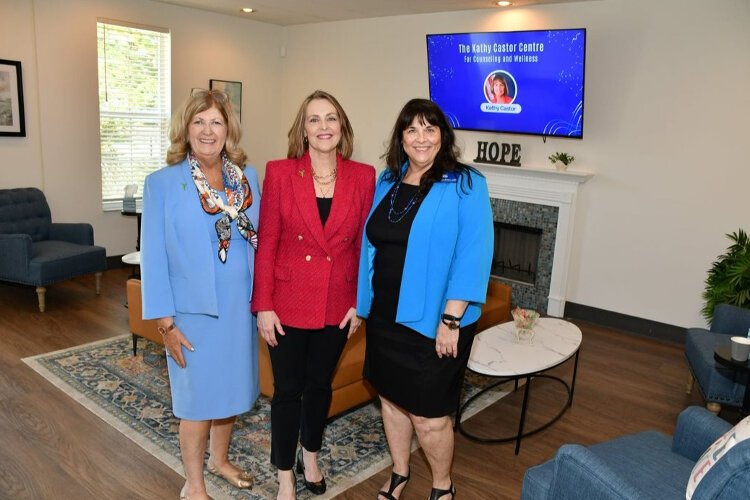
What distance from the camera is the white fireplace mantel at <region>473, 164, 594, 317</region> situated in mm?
5098

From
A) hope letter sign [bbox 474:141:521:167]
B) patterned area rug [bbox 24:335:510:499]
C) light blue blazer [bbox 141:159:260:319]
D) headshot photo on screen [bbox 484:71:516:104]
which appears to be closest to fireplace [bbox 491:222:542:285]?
hope letter sign [bbox 474:141:521:167]

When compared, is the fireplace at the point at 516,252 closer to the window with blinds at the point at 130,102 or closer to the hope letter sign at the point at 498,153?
the hope letter sign at the point at 498,153

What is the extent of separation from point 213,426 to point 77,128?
13.4ft

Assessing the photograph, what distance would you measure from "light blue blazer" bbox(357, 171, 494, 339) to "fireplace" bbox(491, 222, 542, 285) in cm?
351

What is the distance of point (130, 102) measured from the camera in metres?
5.89

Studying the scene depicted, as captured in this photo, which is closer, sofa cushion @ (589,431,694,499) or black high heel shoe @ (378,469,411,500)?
sofa cushion @ (589,431,694,499)

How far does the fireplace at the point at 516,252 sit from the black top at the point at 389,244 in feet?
11.6

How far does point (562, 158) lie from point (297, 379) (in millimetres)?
3537

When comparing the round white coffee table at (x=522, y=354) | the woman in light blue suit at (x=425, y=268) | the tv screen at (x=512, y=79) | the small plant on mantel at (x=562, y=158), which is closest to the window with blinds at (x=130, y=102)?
the tv screen at (x=512, y=79)

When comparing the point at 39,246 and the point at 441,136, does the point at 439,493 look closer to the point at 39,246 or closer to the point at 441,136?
the point at 441,136

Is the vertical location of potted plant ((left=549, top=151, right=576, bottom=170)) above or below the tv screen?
below

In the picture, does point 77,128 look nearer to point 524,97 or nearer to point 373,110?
point 373,110

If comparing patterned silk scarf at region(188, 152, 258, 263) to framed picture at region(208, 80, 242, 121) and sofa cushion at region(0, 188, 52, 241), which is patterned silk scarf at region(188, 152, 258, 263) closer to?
sofa cushion at region(0, 188, 52, 241)

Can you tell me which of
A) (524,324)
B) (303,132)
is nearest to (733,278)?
(524,324)
